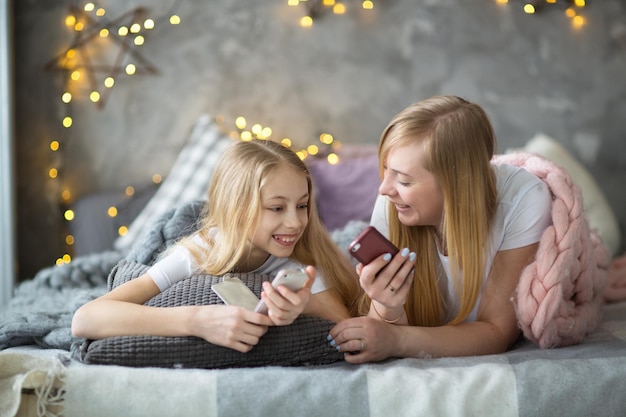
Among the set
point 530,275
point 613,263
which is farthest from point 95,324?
point 613,263

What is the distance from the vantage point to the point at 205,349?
154 cm

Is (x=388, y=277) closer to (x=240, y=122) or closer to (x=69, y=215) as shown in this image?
(x=240, y=122)

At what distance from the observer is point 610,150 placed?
323 centimetres

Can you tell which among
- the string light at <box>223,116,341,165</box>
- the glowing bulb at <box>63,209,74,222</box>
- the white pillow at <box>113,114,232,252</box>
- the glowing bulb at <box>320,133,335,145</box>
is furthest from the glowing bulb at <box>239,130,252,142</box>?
the glowing bulb at <box>63,209,74,222</box>

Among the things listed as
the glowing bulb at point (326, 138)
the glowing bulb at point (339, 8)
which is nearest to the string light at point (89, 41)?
the glowing bulb at point (339, 8)

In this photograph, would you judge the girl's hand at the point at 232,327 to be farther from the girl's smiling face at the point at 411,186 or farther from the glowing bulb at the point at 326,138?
the glowing bulb at the point at 326,138

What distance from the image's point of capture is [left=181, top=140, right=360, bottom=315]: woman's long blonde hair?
176 cm

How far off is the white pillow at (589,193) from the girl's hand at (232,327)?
1638 mm

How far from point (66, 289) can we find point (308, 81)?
1.35 metres

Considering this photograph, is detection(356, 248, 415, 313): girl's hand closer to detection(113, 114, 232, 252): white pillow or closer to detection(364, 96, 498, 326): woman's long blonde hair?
detection(364, 96, 498, 326): woman's long blonde hair

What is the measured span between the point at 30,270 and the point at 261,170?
6.16 ft

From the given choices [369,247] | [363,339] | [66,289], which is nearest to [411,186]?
[369,247]

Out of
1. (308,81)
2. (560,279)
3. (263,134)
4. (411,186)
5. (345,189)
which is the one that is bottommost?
(560,279)

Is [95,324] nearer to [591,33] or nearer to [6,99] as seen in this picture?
[6,99]
